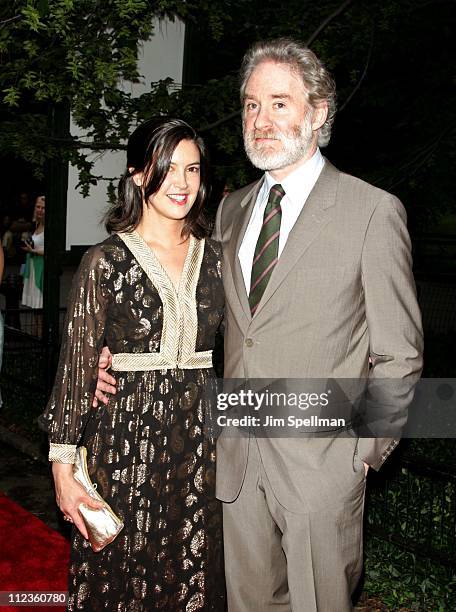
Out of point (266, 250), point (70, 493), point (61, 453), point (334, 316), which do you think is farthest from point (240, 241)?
point (70, 493)

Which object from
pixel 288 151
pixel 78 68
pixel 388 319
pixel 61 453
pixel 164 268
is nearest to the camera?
pixel 388 319

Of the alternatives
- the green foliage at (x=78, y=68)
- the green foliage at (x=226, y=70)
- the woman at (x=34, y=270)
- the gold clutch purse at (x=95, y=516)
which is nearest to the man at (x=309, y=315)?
the gold clutch purse at (x=95, y=516)

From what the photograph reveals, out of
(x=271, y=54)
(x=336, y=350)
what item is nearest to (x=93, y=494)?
(x=336, y=350)

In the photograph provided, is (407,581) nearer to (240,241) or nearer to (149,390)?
(149,390)

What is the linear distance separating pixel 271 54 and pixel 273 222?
649 mm

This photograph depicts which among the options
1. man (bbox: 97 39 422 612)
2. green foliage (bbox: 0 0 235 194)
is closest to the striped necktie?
man (bbox: 97 39 422 612)

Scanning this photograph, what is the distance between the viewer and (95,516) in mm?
3391

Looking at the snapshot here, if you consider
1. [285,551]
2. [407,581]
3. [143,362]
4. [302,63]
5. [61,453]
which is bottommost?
[407,581]

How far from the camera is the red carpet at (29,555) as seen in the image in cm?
480

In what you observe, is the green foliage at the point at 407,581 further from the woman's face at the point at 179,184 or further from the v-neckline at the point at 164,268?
the woman's face at the point at 179,184

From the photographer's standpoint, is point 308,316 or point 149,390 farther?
point 149,390

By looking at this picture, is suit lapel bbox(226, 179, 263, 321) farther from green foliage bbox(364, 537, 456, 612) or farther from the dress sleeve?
green foliage bbox(364, 537, 456, 612)

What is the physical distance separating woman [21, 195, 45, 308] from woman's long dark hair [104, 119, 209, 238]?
26.4 ft

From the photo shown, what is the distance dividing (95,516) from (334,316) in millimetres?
1243
